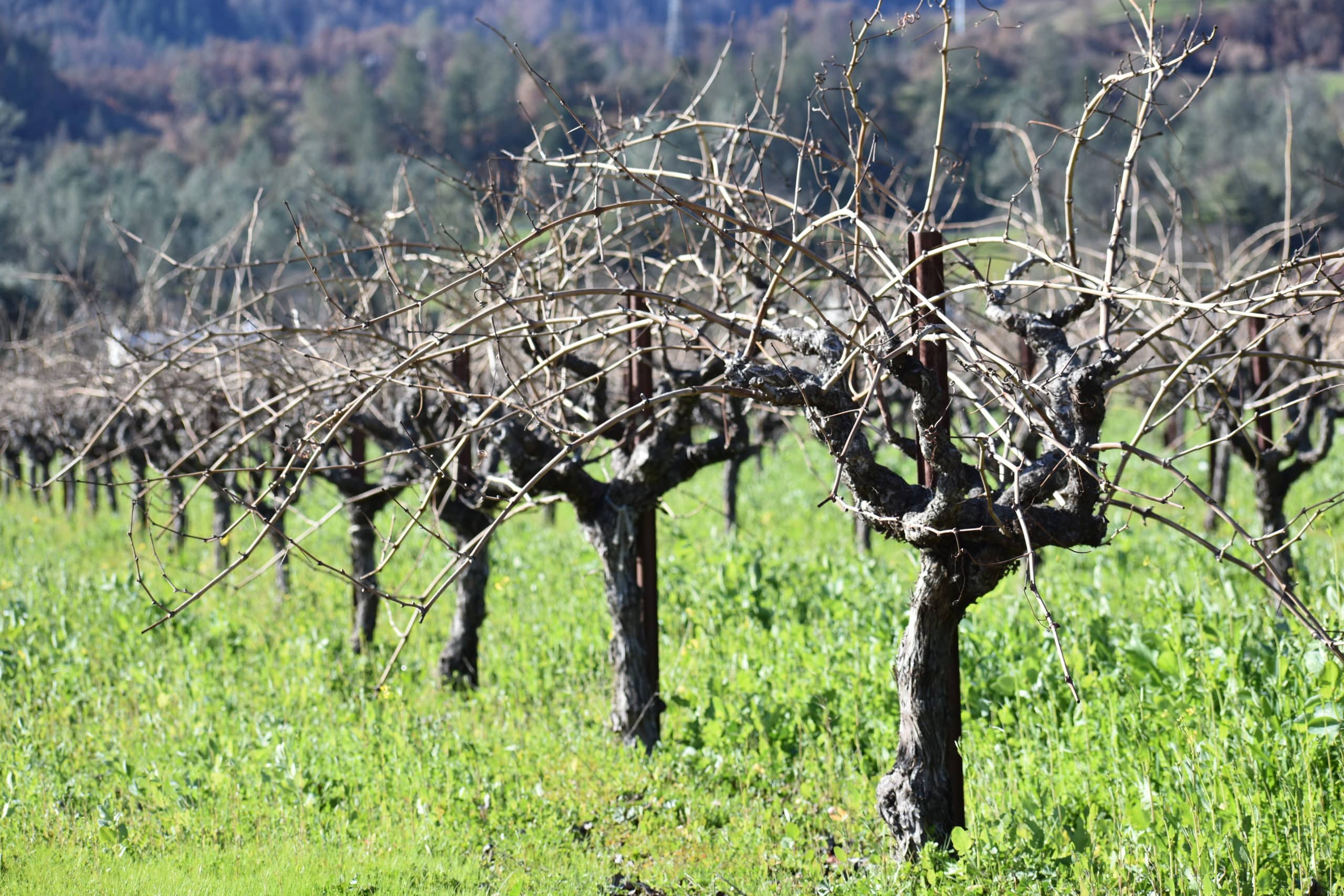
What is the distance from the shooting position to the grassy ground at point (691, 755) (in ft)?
11.3

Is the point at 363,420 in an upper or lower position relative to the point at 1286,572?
upper

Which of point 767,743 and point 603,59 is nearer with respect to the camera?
point 767,743

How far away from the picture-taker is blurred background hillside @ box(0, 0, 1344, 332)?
19.7ft

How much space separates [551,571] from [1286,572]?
213 inches

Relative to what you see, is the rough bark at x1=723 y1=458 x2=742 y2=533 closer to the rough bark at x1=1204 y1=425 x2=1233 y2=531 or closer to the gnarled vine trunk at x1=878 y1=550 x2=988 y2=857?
the rough bark at x1=1204 y1=425 x2=1233 y2=531

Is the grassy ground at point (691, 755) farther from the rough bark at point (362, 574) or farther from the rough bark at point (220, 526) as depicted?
the rough bark at point (220, 526)

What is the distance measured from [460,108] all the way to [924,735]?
62.2 meters

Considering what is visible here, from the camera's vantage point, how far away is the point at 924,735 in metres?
3.42

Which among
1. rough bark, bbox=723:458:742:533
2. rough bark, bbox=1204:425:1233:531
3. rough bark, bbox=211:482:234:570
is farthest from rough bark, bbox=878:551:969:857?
rough bark, bbox=1204:425:1233:531

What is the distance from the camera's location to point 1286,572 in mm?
5488

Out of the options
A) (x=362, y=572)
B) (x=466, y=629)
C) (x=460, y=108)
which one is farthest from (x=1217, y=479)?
(x=460, y=108)

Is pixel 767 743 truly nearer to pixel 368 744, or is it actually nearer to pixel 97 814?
pixel 368 744

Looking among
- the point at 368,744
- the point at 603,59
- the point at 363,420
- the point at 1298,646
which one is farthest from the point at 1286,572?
the point at 603,59

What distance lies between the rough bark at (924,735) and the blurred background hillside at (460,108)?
56.1 inches
